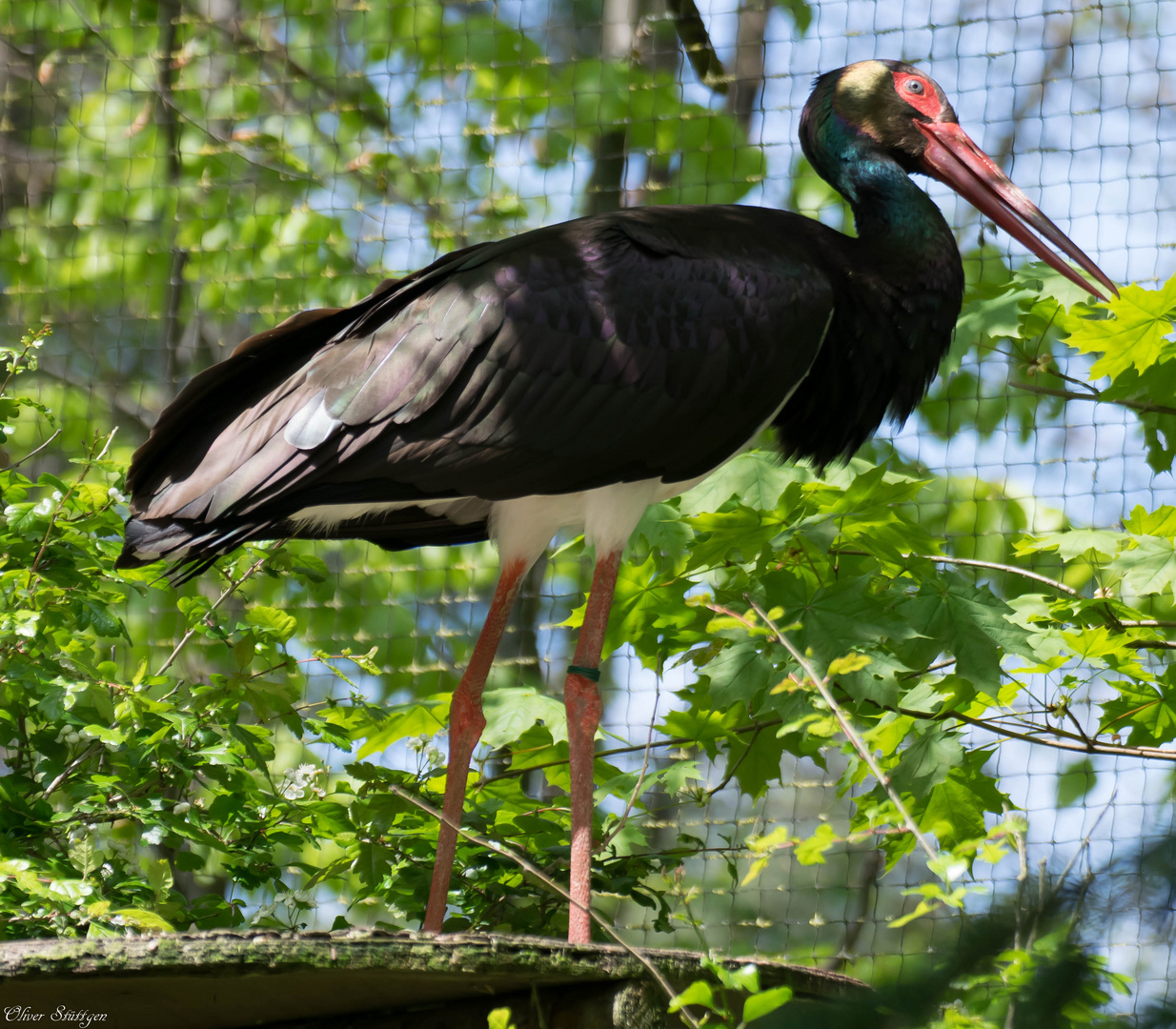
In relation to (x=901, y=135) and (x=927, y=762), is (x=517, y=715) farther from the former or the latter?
(x=901, y=135)

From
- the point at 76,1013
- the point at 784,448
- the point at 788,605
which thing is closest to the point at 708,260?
the point at 784,448

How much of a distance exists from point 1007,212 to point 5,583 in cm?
224

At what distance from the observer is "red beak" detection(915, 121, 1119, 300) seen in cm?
302

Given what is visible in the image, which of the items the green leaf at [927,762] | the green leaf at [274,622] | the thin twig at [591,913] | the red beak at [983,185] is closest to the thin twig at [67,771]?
the green leaf at [274,622]

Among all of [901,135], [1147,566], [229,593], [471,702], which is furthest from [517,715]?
[901,135]

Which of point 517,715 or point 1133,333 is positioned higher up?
point 1133,333

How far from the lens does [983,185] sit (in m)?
3.12

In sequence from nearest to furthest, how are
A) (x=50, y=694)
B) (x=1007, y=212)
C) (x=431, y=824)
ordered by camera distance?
(x=50, y=694) < (x=431, y=824) < (x=1007, y=212)

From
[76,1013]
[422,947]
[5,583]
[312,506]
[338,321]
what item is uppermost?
[338,321]

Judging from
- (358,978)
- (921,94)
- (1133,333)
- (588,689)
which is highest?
(921,94)

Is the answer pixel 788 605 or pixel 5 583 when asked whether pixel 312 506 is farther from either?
pixel 788 605

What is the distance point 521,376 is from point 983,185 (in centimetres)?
131

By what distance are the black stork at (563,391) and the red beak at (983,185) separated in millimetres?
198

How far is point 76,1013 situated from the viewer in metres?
1.81
